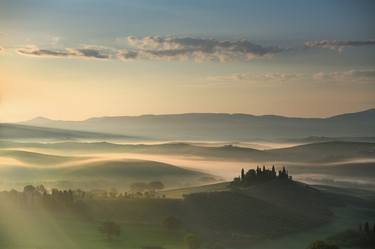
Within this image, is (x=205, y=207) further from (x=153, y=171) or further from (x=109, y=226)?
(x=153, y=171)

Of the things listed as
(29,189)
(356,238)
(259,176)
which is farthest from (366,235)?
(29,189)

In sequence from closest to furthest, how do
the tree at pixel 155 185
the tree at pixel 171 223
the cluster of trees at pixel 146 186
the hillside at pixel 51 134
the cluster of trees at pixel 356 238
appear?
the cluster of trees at pixel 356 238 < the tree at pixel 171 223 < the cluster of trees at pixel 146 186 < the tree at pixel 155 185 < the hillside at pixel 51 134

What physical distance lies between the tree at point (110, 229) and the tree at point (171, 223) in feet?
8.36

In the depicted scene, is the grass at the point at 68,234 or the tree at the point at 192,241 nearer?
the grass at the point at 68,234

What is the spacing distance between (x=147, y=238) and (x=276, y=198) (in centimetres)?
1209

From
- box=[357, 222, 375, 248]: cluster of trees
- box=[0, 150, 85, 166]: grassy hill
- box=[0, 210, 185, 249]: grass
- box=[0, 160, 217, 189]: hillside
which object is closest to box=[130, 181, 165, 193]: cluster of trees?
box=[0, 160, 217, 189]: hillside

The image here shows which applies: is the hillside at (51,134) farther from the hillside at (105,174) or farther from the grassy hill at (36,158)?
the hillside at (105,174)

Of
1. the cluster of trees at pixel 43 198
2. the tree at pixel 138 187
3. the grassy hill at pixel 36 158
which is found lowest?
the cluster of trees at pixel 43 198

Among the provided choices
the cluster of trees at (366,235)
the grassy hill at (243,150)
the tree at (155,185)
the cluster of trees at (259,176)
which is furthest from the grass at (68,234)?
the grassy hill at (243,150)

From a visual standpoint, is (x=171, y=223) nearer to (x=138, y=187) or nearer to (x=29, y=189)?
(x=29, y=189)

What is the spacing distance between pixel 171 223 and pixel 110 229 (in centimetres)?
328

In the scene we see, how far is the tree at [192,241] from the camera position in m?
22.5

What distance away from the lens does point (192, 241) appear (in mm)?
22672

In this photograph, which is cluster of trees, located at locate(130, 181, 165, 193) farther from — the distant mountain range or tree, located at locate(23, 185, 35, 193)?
the distant mountain range
